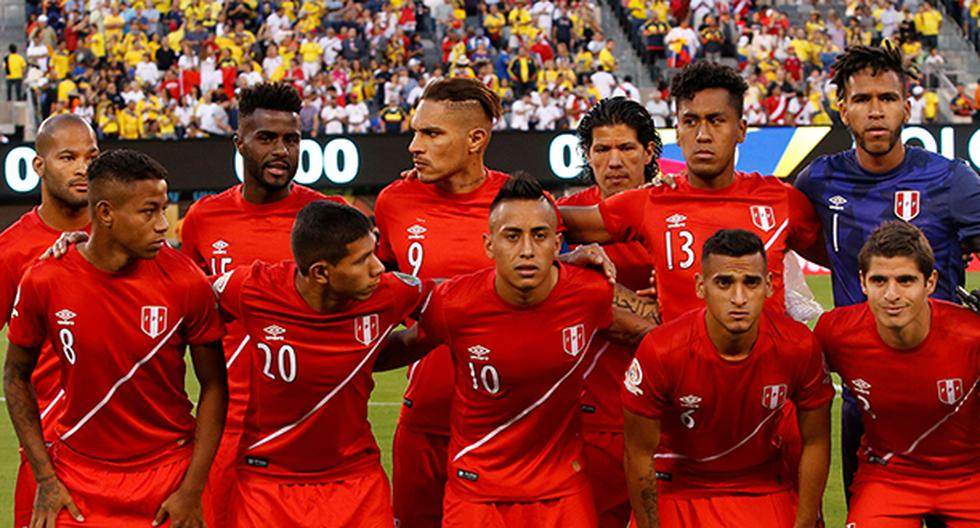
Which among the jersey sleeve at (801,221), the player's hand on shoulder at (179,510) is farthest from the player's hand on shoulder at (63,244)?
the jersey sleeve at (801,221)

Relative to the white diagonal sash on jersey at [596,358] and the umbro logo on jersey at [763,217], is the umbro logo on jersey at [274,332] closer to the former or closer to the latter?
the white diagonal sash on jersey at [596,358]

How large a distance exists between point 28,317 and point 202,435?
0.80m

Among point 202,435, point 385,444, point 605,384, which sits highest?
point 202,435

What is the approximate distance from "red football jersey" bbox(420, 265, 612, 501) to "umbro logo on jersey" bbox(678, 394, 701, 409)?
0.45 m

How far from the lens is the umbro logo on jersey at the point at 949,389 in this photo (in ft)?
18.0

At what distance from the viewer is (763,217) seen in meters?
6.00

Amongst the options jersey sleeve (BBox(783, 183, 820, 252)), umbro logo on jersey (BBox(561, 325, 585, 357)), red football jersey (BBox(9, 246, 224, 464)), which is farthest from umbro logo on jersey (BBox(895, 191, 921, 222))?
red football jersey (BBox(9, 246, 224, 464))

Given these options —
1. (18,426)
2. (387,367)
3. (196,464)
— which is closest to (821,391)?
(387,367)

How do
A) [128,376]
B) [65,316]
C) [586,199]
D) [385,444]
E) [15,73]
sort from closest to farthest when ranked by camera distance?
[65,316], [128,376], [586,199], [385,444], [15,73]

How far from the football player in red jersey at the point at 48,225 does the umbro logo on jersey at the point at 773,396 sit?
288 cm

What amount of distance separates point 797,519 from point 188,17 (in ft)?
75.3

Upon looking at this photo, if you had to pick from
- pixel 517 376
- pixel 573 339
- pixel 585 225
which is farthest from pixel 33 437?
pixel 585 225

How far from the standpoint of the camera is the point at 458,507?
5629mm

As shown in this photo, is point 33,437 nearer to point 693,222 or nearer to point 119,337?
point 119,337
